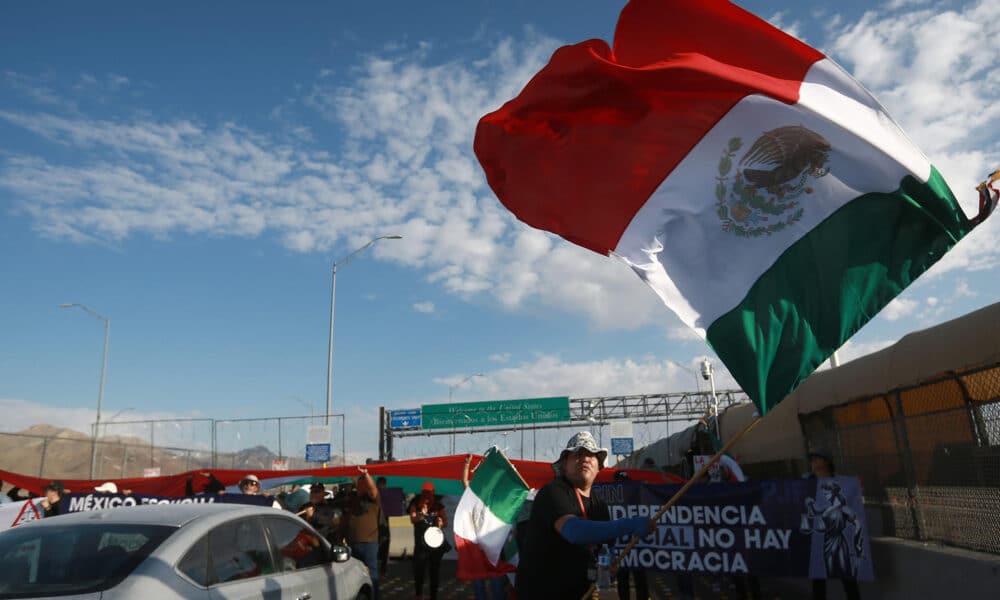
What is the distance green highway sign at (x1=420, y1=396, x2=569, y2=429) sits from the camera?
40.4 meters

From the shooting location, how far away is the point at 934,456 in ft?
23.1

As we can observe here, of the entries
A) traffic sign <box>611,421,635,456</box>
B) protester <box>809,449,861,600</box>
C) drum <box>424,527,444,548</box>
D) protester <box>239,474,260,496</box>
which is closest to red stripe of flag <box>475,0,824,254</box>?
protester <box>809,449,861,600</box>

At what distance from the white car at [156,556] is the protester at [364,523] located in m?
3.43

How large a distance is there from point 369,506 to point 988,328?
721 cm

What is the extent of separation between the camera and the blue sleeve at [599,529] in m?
3.48

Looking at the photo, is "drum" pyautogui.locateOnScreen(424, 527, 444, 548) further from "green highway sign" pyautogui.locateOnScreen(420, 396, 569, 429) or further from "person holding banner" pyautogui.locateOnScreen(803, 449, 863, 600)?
"green highway sign" pyautogui.locateOnScreen(420, 396, 569, 429)

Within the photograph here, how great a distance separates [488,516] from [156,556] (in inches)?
181

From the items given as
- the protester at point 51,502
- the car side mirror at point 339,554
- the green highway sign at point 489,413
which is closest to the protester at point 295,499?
the protester at point 51,502

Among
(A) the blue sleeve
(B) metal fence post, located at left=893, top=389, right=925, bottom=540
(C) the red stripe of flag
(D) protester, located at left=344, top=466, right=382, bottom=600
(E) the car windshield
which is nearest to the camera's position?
(A) the blue sleeve

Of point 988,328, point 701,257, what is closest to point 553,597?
point 701,257

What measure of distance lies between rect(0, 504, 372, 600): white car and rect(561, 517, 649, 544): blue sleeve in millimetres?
2389

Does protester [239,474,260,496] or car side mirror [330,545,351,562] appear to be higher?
protester [239,474,260,496]

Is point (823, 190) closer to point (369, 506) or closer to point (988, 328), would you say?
point (988, 328)

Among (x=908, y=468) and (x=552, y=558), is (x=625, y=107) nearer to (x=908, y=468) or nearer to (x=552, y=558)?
(x=552, y=558)
